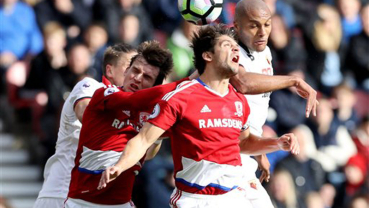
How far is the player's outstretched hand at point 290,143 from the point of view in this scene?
8.12m

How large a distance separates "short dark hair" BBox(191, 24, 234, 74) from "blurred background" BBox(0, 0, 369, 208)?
4.35 metres

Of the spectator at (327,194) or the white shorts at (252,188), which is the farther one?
the spectator at (327,194)

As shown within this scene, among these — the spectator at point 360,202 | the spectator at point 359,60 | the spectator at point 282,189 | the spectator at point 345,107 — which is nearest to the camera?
the spectator at point 282,189

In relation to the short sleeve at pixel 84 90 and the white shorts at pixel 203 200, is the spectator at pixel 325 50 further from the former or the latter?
the white shorts at pixel 203 200

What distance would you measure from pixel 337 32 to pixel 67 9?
4570 millimetres

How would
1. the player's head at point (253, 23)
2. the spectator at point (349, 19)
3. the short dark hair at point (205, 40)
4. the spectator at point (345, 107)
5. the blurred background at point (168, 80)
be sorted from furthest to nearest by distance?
1. the spectator at point (349, 19)
2. the spectator at point (345, 107)
3. the blurred background at point (168, 80)
4. the player's head at point (253, 23)
5. the short dark hair at point (205, 40)

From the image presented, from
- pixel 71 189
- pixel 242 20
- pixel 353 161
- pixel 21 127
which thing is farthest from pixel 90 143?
pixel 353 161

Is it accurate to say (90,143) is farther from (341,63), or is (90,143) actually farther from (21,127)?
(341,63)

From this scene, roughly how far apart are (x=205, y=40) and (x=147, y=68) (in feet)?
2.07

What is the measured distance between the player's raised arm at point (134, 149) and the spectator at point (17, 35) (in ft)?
18.9

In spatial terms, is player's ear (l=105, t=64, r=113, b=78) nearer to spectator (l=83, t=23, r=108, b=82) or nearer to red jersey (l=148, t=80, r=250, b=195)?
red jersey (l=148, t=80, r=250, b=195)

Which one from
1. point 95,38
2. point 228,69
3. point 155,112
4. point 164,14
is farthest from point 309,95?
point 164,14

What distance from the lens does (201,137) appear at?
26.0 ft

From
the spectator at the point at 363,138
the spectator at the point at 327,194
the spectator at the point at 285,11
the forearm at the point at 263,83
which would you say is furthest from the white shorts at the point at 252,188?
the spectator at the point at 363,138
